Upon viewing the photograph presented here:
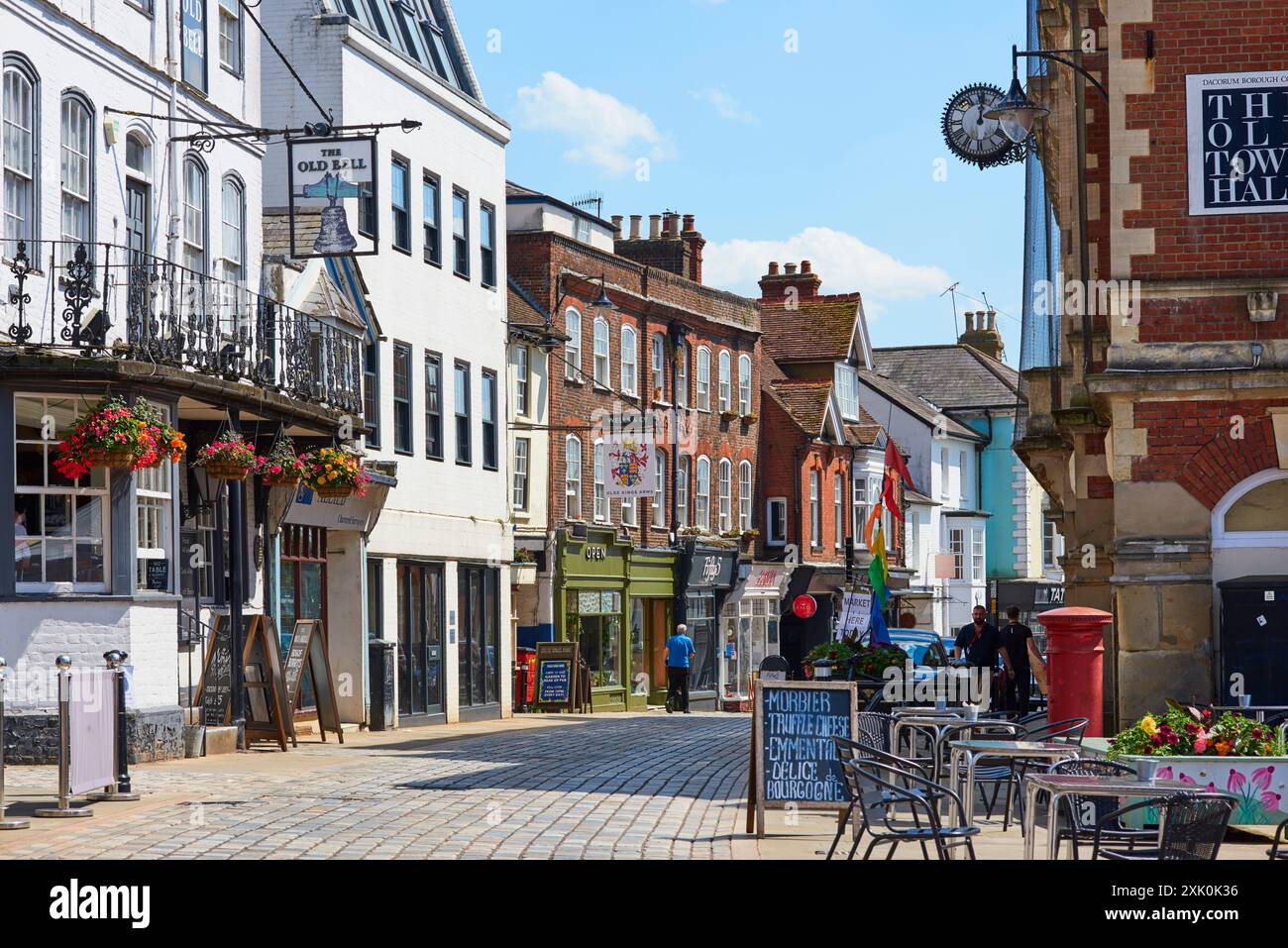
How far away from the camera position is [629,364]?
44406mm

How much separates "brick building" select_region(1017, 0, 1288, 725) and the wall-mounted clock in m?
8.42

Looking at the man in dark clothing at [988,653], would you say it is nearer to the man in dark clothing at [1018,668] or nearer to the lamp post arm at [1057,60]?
the man in dark clothing at [1018,668]

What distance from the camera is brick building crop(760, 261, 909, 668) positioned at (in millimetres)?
52625

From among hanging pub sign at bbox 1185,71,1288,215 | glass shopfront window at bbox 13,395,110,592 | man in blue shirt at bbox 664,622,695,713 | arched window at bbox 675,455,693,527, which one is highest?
hanging pub sign at bbox 1185,71,1288,215

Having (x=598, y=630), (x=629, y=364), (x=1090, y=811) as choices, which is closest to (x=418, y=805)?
(x=1090, y=811)

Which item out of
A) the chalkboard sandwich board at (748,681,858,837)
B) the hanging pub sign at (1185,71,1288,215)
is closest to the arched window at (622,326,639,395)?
the hanging pub sign at (1185,71,1288,215)

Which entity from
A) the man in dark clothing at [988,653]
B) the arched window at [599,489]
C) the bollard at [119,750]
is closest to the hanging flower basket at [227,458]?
the bollard at [119,750]

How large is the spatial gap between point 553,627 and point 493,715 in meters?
5.41

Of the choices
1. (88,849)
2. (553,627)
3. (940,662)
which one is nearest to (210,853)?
(88,849)

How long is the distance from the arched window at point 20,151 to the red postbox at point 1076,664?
418 inches

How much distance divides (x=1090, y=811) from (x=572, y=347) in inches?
1149

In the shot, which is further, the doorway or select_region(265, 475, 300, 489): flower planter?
the doorway

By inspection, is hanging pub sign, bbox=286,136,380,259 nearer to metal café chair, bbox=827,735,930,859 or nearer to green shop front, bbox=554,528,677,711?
metal café chair, bbox=827,735,930,859
